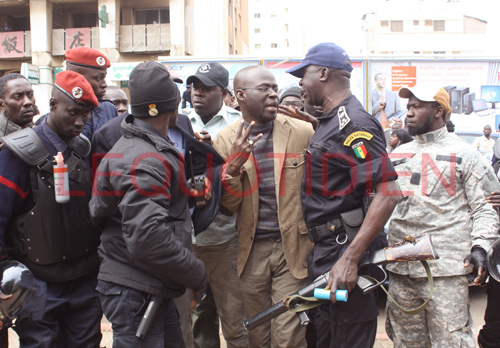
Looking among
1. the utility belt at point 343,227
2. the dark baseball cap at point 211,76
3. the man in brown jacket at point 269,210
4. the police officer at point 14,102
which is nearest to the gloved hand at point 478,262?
the utility belt at point 343,227

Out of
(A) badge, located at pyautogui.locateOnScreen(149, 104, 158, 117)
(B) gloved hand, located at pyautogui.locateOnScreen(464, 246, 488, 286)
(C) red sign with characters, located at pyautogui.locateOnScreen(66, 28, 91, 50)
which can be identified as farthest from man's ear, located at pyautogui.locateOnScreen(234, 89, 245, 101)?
(C) red sign with characters, located at pyautogui.locateOnScreen(66, 28, 91, 50)

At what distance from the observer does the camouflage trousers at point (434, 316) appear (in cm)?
300

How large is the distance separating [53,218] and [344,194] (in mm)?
1748

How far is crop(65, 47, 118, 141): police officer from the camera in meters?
3.31

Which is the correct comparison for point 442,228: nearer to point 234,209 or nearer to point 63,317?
point 234,209

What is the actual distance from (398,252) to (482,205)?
101 cm

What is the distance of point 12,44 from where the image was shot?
68.2 feet

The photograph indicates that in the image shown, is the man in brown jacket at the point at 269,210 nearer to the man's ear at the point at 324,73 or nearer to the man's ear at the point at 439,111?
the man's ear at the point at 324,73

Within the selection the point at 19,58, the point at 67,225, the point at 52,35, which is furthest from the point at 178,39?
the point at 67,225

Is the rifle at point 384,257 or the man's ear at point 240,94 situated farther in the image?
the man's ear at point 240,94

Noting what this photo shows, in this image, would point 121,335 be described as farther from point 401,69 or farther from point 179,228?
point 401,69

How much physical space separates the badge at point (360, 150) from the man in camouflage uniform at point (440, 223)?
0.98 metres

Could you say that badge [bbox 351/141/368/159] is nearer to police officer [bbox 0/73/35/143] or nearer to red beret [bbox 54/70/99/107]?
red beret [bbox 54/70/99/107]

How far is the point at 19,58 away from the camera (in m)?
21.3
